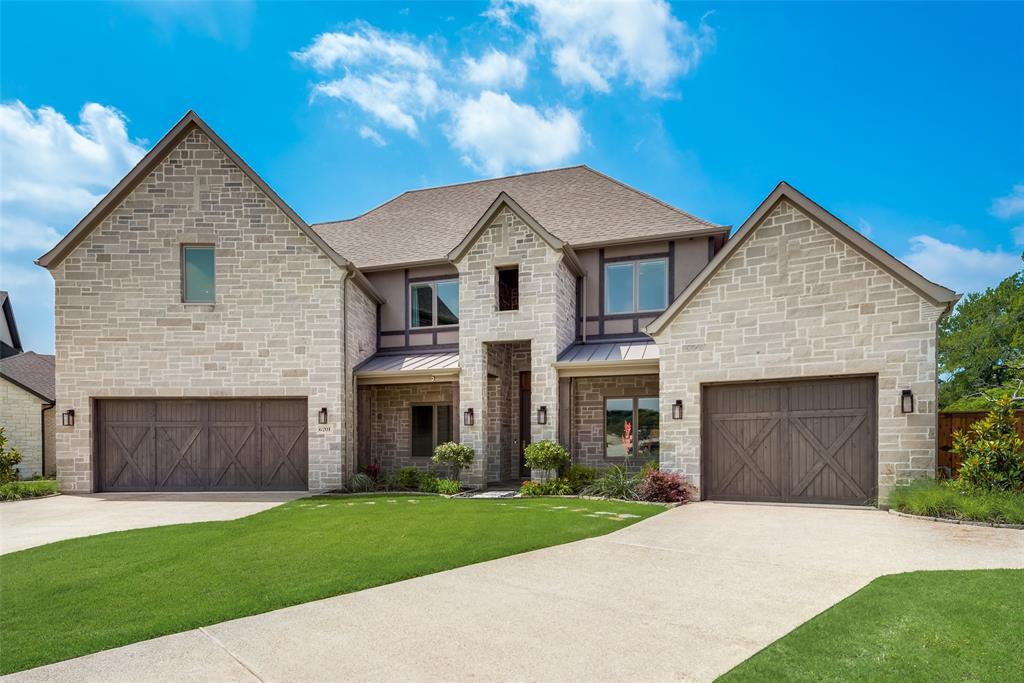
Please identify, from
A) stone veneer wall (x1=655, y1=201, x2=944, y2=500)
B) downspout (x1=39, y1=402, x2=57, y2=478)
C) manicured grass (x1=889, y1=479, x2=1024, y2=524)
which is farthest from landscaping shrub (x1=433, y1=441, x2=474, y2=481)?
downspout (x1=39, y1=402, x2=57, y2=478)

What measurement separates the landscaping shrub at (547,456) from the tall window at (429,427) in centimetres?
411

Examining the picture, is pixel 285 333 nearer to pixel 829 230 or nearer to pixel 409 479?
pixel 409 479

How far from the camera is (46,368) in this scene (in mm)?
21797

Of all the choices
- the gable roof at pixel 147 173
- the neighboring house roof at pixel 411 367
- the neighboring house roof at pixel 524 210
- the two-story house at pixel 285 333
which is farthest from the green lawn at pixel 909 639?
the gable roof at pixel 147 173

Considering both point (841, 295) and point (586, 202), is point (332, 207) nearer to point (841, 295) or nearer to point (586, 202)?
point (586, 202)

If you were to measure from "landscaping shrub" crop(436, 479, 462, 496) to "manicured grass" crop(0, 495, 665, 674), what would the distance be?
294 centimetres

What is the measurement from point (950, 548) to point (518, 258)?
1107 centimetres

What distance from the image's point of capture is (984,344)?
3494 centimetres

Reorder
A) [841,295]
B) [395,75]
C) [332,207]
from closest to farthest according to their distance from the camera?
[841,295] → [395,75] → [332,207]

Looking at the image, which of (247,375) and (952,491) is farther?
(247,375)

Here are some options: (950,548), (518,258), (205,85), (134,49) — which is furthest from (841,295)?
(205,85)

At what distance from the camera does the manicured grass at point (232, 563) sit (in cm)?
511

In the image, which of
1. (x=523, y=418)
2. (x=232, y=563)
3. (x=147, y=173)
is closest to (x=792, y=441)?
(x=523, y=418)

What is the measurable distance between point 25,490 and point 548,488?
13.5 metres
